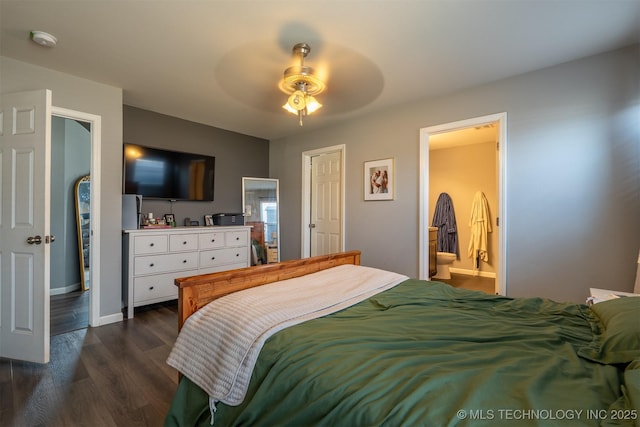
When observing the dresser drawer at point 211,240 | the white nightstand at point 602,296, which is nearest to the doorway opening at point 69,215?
the dresser drawer at point 211,240

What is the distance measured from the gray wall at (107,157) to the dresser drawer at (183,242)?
52 cm

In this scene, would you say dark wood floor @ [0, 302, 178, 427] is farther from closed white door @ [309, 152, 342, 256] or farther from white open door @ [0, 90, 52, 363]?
closed white door @ [309, 152, 342, 256]

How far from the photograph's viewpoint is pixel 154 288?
3.25 metres

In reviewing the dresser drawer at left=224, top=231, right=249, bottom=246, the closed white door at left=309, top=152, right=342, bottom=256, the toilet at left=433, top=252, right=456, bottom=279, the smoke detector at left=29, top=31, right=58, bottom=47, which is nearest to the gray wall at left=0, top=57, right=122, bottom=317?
the smoke detector at left=29, top=31, right=58, bottom=47

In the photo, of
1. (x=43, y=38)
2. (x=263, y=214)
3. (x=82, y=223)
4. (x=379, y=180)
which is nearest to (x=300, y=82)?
(x=379, y=180)

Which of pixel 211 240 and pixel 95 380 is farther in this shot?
pixel 211 240

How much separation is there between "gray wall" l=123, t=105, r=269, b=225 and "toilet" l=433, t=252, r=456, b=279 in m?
3.46

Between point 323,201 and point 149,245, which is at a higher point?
point 323,201

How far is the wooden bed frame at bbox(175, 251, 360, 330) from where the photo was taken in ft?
4.80

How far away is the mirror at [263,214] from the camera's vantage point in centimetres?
475

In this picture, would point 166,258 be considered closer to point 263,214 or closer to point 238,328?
point 263,214

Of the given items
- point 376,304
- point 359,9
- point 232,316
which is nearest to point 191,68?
point 359,9

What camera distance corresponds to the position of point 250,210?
15.7 feet

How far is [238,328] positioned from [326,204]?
3.32m
